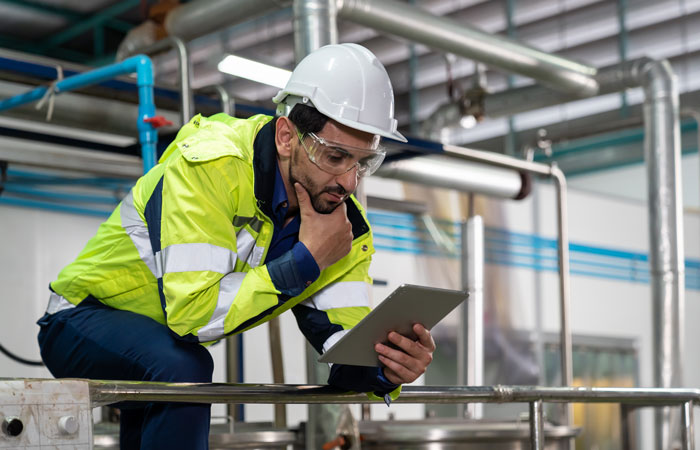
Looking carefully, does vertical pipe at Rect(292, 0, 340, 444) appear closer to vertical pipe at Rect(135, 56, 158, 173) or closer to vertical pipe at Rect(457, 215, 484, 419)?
vertical pipe at Rect(135, 56, 158, 173)

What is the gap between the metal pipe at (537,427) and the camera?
2.04 meters

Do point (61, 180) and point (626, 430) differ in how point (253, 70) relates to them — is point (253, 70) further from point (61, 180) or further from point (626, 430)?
point (626, 430)

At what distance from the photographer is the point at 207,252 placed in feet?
5.36

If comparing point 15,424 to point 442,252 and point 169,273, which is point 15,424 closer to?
point 169,273

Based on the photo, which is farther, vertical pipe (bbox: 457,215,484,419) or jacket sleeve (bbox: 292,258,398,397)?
vertical pipe (bbox: 457,215,484,419)

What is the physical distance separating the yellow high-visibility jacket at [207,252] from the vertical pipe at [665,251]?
10.9 ft

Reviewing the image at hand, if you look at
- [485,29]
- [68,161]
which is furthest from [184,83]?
[485,29]

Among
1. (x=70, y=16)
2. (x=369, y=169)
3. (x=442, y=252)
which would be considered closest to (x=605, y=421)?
(x=442, y=252)

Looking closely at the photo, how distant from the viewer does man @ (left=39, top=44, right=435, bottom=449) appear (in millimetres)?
1631

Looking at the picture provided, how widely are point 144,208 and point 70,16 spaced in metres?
6.77

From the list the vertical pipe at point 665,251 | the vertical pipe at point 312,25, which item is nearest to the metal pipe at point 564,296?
the vertical pipe at point 665,251

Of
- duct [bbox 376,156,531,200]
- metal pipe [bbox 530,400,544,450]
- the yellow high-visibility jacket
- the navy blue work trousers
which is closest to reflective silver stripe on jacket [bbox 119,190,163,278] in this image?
the yellow high-visibility jacket

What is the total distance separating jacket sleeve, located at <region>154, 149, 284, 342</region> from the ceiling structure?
5.63 meters

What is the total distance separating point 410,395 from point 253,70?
130cm
